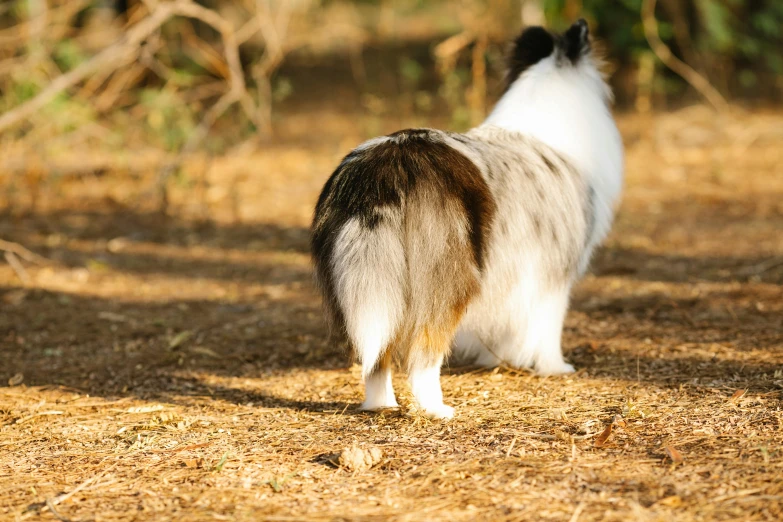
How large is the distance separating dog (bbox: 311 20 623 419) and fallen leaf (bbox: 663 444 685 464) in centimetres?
94

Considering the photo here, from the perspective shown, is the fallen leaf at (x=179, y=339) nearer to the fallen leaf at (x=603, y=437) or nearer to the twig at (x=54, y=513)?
the twig at (x=54, y=513)

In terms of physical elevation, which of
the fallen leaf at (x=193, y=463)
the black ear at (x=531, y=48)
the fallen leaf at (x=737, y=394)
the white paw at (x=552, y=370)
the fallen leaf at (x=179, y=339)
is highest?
the black ear at (x=531, y=48)

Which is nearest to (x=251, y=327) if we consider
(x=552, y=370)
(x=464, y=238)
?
(x=552, y=370)

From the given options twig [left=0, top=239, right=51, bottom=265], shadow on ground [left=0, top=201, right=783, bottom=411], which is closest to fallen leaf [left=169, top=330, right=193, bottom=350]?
shadow on ground [left=0, top=201, right=783, bottom=411]

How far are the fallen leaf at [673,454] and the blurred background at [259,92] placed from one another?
259cm

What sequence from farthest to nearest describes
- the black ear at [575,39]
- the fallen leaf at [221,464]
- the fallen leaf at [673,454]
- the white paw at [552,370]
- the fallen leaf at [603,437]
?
the black ear at [575,39], the white paw at [552,370], the fallen leaf at [603,437], the fallen leaf at [221,464], the fallen leaf at [673,454]

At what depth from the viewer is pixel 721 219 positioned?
7.75 metres

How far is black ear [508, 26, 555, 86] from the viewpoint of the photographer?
4.85m

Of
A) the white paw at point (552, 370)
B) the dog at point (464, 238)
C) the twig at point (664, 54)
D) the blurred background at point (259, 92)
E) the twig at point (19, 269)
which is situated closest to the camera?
the dog at point (464, 238)

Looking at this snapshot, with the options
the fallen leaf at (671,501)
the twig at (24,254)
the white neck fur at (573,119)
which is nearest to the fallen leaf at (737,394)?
the fallen leaf at (671,501)

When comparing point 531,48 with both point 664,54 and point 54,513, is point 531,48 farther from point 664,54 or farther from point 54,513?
point 664,54

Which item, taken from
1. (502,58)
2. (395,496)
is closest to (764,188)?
(502,58)

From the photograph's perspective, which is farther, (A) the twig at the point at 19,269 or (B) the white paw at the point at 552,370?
(A) the twig at the point at 19,269

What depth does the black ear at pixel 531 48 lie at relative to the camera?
15.9 feet
